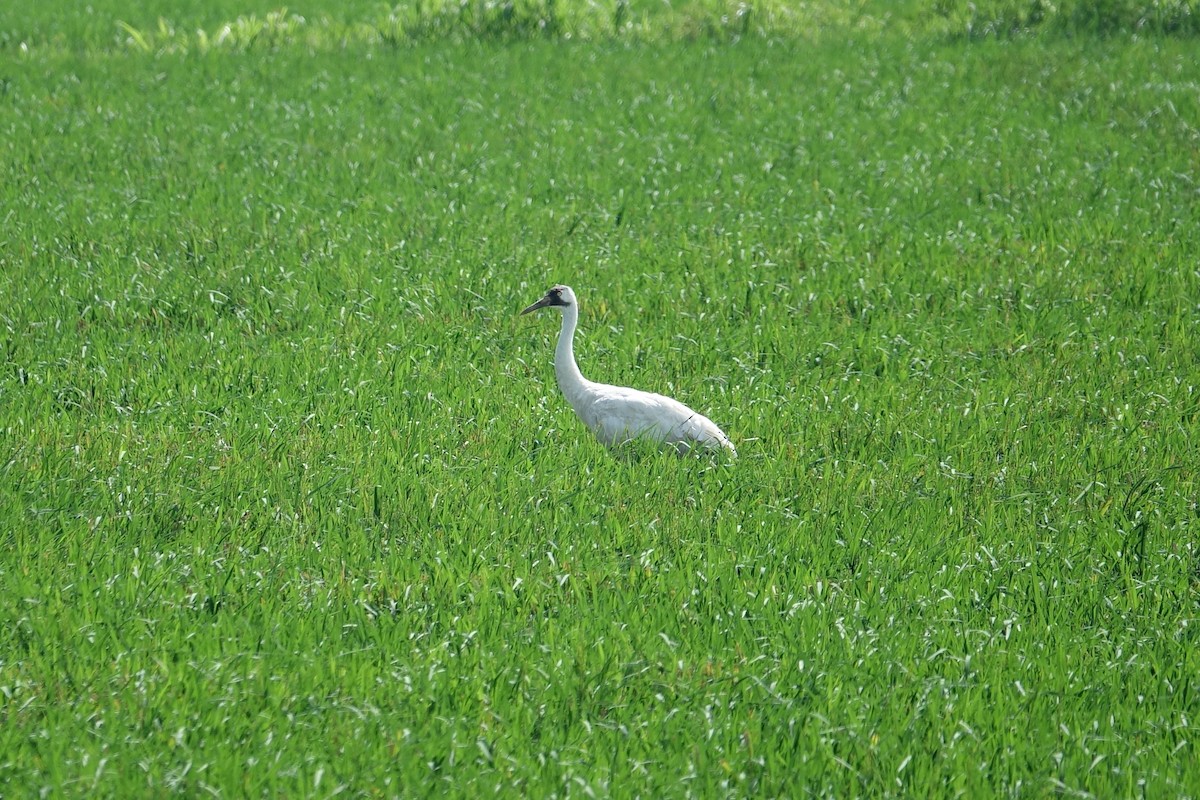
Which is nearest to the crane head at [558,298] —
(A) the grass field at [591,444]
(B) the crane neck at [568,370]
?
(B) the crane neck at [568,370]

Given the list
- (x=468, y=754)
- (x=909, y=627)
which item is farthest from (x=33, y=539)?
(x=909, y=627)

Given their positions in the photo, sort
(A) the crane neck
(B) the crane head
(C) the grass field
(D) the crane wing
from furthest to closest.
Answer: (B) the crane head
(A) the crane neck
(D) the crane wing
(C) the grass field

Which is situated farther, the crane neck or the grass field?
the crane neck

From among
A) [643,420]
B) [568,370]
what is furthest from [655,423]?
[568,370]

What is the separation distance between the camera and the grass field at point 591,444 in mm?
4867

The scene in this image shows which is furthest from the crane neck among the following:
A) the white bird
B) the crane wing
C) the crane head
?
the crane wing

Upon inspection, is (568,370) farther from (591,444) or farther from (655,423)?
(655,423)

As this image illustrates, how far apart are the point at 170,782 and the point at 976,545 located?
3.83 m

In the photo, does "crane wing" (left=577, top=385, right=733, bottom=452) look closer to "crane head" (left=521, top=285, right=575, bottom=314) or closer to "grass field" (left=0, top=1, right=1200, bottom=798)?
"grass field" (left=0, top=1, right=1200, bottom=798)

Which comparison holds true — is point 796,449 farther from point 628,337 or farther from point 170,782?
point 170,782

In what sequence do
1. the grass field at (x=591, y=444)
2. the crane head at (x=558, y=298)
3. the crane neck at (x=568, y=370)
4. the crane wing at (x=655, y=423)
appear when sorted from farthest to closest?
1. the crane head at (x=558, y=298)
2. the crane neck at (x=568, y=370)
3. the crane wing at (x=655, y=423)
4. the grass field at (x=591, y=444)

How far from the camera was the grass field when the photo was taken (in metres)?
4.87

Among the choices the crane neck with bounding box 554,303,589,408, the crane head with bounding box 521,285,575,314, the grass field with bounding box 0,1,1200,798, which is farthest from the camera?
the crane head with bounding box 521,285,575,314

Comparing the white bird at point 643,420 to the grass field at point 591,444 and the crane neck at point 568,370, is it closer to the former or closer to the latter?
the crane neck at point 568,370
